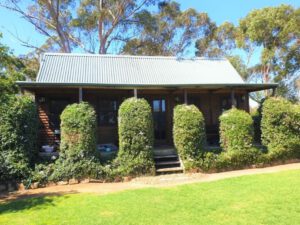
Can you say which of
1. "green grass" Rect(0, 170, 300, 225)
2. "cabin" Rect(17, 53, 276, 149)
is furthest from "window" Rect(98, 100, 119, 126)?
"green grass" Rect(0, 170, 300, 225)

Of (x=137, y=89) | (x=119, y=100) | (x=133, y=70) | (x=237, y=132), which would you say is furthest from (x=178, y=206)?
(x=133, y=70)

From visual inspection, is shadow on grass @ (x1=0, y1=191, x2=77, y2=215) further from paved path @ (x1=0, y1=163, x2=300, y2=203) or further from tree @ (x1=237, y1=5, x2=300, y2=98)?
tree @ (x1=237, y1=5, x2=300, y2=98)

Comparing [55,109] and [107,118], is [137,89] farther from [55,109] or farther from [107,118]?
[55,109]

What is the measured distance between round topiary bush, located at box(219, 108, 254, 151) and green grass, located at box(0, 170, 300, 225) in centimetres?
250

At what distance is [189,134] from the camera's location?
1031cm

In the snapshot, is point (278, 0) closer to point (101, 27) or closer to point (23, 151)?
point (101, 27)

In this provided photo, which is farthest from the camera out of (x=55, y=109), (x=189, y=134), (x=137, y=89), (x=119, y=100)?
(x=119, y=100)

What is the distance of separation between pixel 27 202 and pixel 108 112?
6.66m

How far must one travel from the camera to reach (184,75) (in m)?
14.2

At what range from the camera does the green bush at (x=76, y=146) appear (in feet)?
30.9

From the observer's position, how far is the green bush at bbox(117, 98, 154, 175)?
983 cm

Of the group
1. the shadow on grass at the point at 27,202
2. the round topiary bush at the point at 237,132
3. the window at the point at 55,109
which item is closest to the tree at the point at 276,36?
the round topiary bush at the point at 237,132

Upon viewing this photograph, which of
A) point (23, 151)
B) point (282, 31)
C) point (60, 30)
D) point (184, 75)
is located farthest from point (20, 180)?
point (282, 31)

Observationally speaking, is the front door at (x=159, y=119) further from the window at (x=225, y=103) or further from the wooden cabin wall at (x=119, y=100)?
the window at (x=225, y=103)
